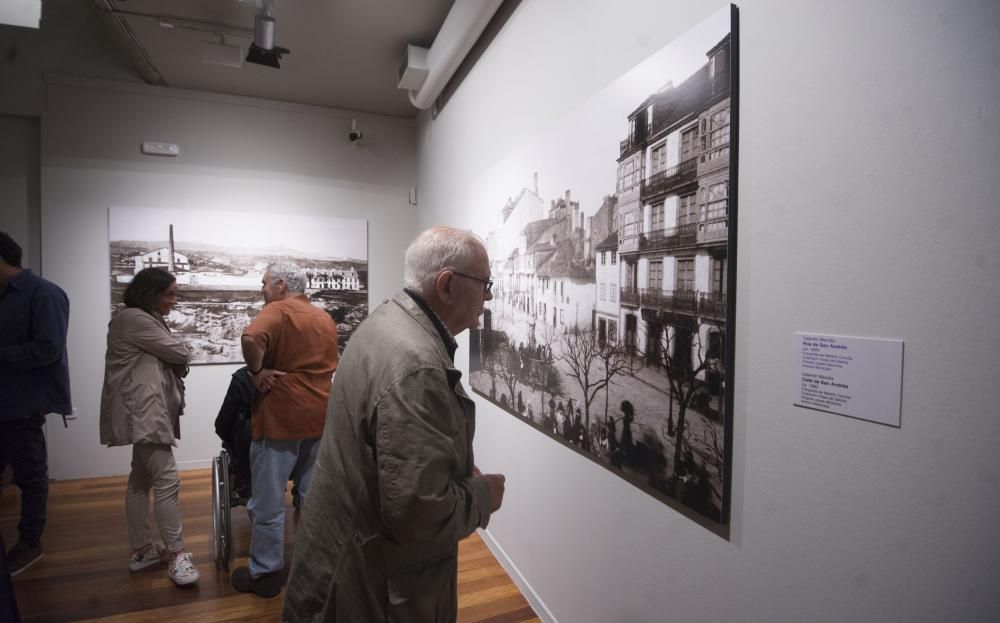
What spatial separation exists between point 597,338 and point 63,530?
3.91m

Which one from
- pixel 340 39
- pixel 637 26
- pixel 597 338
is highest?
pixel 340 39

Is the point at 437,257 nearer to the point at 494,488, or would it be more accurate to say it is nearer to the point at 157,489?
the point at 494,488

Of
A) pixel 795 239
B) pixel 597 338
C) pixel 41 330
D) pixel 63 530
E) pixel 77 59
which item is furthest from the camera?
pixel 77 59

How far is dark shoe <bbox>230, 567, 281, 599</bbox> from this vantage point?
2578mm

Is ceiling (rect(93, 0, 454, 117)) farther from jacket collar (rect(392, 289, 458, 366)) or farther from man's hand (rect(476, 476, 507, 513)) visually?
man's hand (rect(476, 476, 507, 513))

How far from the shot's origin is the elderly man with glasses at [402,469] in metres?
1.09

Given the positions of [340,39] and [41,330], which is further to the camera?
[340,39]

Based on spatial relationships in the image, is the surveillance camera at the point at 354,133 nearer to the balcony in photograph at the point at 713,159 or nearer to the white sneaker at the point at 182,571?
the white sneaker at the point at 182,571

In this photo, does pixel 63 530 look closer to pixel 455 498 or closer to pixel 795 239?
pixel 455 498

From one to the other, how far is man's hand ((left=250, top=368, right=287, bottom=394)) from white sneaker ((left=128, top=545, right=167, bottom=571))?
1289 millimetres

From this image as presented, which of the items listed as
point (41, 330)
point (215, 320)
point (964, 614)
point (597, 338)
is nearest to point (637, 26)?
point (597, 338)

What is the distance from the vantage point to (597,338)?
71.4 inches

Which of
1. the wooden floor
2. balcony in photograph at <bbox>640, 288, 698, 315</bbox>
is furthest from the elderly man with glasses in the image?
the wooden floor

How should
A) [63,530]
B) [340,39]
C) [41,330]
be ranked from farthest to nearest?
[340,39]
[63,530]
[41,330]
